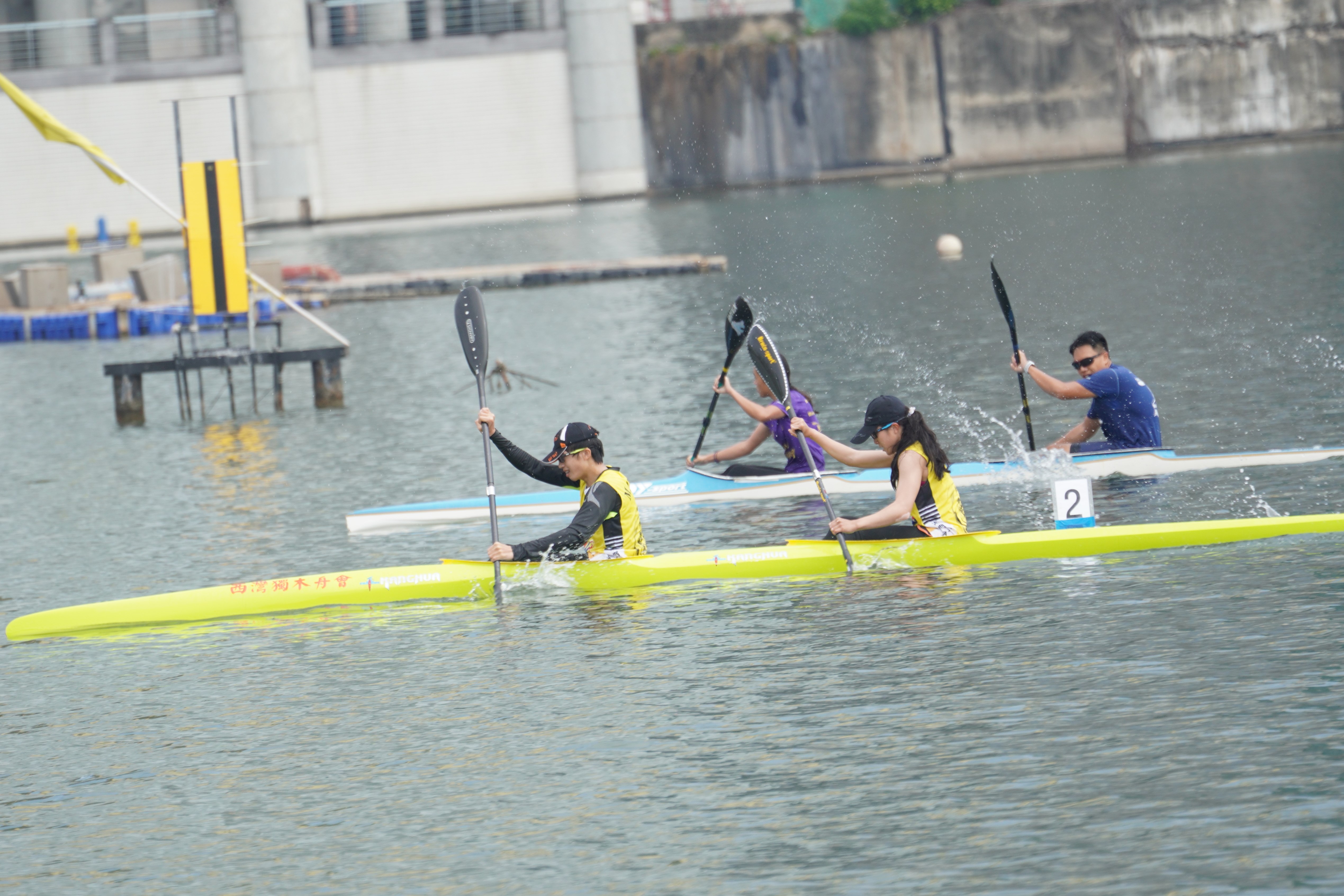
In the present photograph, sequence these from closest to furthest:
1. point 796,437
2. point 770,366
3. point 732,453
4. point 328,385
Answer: point 770,366
point 796,437
point 732,453
point 328,385

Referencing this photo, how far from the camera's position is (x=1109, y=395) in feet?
54.6

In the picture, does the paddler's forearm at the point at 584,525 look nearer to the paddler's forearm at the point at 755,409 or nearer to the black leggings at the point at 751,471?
the paddler's forearm at the point at 755,409

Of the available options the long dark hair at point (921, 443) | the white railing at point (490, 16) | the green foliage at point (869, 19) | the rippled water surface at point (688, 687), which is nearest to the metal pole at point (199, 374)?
the rippled water surface at point (688, 687)

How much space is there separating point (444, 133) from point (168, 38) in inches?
418

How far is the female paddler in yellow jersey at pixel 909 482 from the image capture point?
43.0ft

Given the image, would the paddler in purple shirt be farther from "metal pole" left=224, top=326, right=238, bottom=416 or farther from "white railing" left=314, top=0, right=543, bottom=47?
"white railing" left=314, top=0, right=543, bottom=47

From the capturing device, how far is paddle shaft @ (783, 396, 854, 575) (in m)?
13.5

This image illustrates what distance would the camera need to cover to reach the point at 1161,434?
1848 cm

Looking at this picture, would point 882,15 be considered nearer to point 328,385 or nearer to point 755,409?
point 328,385

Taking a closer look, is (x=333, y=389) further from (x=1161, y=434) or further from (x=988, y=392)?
(x=1161, y=434)

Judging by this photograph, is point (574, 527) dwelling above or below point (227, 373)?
below

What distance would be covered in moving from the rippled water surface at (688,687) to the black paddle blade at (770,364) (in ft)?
4.39

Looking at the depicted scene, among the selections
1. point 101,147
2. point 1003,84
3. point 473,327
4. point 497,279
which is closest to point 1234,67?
point 1003,84

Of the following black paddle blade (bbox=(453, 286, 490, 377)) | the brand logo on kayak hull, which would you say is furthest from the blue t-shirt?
black paddle blade (bbox=(453, 286, 490, 377))
